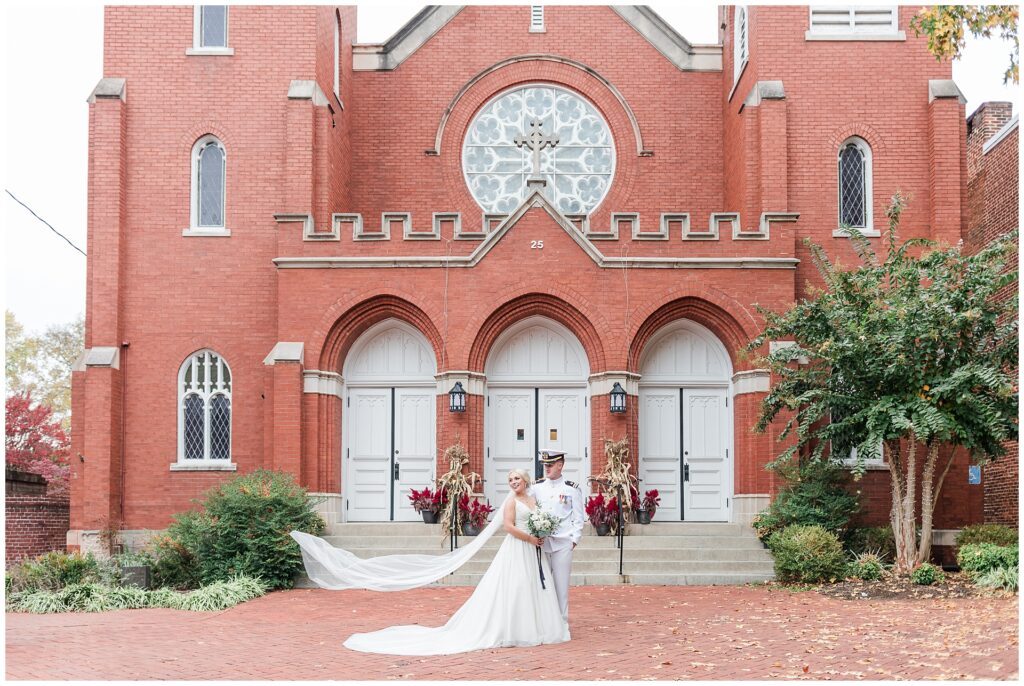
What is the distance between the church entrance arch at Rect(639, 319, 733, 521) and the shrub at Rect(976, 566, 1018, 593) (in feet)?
17.9

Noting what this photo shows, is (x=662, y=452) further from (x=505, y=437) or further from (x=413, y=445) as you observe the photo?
(x=413, y=445)

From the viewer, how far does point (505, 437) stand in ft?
64.8

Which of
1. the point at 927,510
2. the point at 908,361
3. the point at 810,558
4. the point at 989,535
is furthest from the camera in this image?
the point at 989,535

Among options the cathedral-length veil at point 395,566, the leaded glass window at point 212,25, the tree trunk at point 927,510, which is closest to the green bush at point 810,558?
the tree trunk at point 927,510

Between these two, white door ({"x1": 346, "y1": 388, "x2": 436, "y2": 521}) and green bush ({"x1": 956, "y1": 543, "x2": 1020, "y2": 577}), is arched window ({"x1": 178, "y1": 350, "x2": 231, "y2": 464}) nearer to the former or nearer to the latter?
white door ({"x1": 346, "y1": 388, "x2": 436, "y2": 521})

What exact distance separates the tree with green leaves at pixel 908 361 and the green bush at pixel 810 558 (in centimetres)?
112

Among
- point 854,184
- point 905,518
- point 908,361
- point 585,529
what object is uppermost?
point 854,184

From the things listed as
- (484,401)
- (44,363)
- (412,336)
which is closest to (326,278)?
(412,336)

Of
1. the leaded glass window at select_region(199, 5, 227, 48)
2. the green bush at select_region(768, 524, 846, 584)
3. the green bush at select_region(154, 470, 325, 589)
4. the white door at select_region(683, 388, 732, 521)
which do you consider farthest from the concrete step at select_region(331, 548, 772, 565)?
the leaded glass window at select_region(199, 5, 227, 48)

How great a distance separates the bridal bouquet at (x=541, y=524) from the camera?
10836mm

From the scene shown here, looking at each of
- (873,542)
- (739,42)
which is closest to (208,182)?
(739,42)

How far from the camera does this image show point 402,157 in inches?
912

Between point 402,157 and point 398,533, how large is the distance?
866 centimetres

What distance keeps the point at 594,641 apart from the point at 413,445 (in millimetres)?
9293
